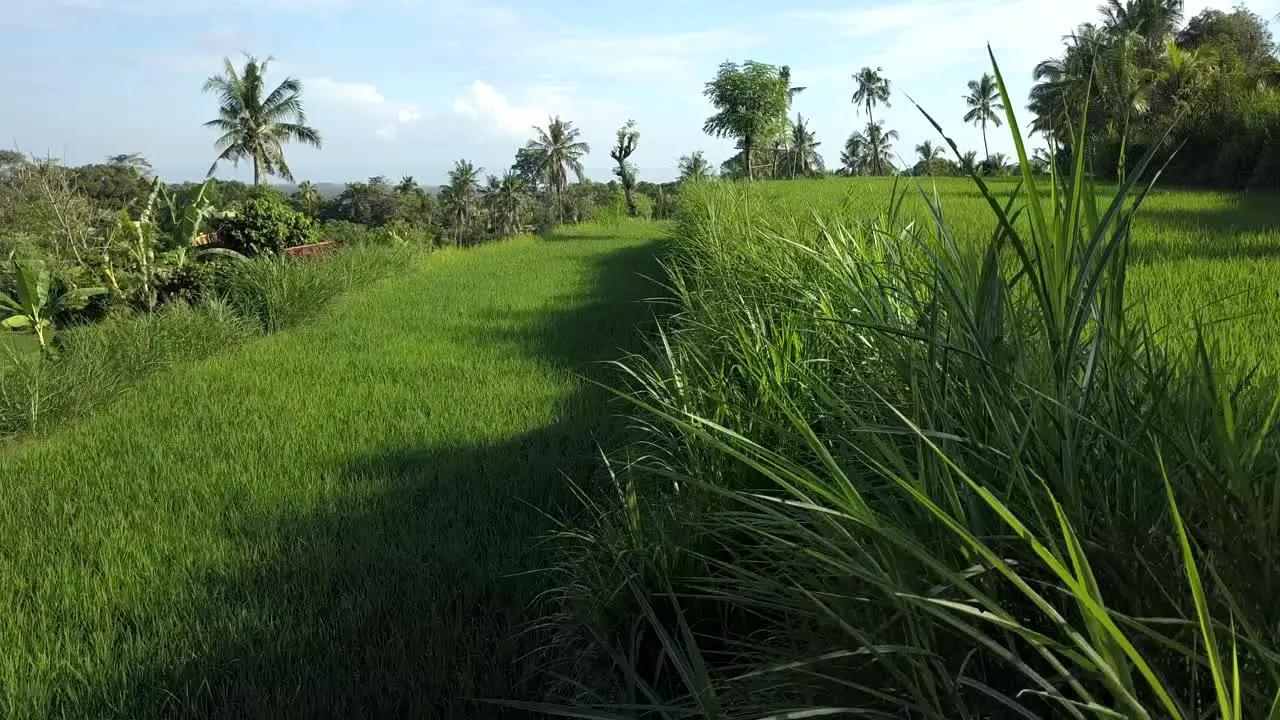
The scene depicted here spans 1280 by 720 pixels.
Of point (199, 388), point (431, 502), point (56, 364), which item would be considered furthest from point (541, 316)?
point (431, 502)

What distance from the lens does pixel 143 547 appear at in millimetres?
3377

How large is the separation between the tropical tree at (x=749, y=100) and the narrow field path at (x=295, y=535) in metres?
21.9

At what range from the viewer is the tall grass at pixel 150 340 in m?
5.84

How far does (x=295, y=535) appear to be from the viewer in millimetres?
3432

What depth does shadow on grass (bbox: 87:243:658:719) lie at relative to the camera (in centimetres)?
232

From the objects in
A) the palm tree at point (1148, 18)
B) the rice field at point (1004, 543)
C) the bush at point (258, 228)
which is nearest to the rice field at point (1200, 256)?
the rice field at point (1004, 543)

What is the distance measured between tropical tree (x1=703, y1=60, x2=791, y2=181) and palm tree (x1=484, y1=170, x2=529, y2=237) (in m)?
35.6

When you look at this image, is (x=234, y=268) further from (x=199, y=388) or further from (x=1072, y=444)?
(x=1072, y=444)

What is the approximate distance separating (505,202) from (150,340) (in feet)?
189

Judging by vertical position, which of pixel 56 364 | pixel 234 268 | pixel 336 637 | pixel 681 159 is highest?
pixel 681 159

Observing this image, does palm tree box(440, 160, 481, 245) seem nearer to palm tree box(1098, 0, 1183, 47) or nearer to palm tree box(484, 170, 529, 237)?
palm tree box(484, 170, 529, 237)

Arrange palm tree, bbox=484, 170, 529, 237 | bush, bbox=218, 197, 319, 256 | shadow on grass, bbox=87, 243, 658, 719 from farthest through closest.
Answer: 1. palm tree, bbox=484, 170, 529, 237
2. bush, bbox=218, 197, 319, 256
3. shadow on grass, bbox=87, 243, 658, 719

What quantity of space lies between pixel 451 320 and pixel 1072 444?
26.5 ft

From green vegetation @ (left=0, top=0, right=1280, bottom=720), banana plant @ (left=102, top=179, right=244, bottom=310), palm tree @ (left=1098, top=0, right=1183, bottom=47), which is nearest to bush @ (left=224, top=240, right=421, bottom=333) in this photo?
green vegetation @ (left=0, top=0, right=1280, bottom=720)
